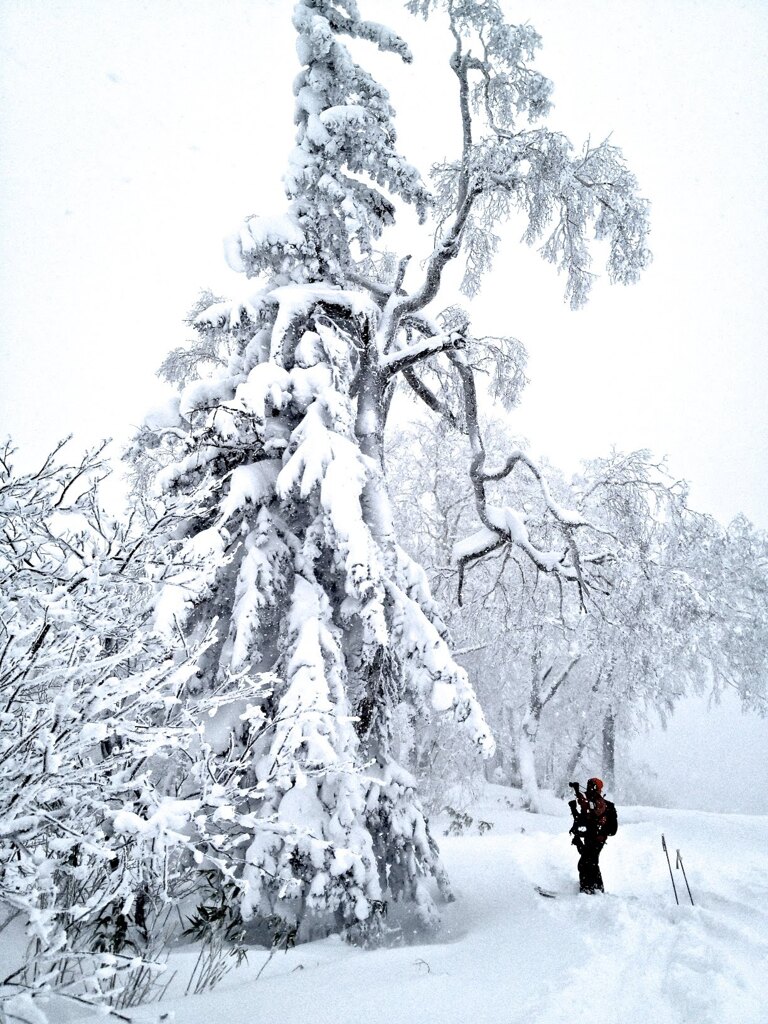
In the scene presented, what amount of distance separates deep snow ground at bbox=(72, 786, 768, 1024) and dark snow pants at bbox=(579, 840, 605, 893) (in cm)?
24

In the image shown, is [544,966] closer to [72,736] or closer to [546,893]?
[546,893]

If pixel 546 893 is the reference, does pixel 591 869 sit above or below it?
above

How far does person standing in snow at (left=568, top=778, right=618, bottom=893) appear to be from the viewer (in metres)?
6.87

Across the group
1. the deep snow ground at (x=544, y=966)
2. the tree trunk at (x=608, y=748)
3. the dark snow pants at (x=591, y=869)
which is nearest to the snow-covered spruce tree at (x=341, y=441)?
the deep snow ground at (x=544, y=966)

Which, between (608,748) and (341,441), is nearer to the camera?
(341,441)

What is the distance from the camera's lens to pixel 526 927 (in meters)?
5.35

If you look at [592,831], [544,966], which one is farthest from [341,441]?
[592,831]

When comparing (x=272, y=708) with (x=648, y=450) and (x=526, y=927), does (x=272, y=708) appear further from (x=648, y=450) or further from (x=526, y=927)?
(x=648, y=450)

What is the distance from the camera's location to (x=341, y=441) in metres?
5.71

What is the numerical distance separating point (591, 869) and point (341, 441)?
19.8ft

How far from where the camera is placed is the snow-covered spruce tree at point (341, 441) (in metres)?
5.01

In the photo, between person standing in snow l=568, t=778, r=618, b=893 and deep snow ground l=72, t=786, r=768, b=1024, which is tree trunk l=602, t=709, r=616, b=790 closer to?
deep snow ground l=72, t=786, r=768, b=1024

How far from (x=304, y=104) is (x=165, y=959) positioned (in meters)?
8.79

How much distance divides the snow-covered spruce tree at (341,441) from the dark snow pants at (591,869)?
2.27 meters
